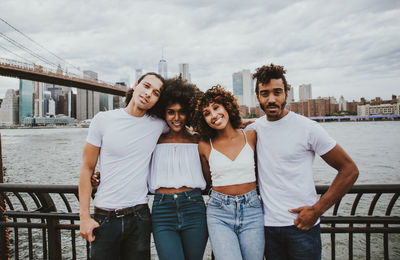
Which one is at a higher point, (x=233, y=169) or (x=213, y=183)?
(x=233, y=169)

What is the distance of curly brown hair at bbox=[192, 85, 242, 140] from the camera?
2.08 metres

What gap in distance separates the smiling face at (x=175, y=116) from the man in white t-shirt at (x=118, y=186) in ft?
0.64

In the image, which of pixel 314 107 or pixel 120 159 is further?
pixel 314 107

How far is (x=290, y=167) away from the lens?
5.61 feet

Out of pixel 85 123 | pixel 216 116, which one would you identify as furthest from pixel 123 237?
pixel 85 123

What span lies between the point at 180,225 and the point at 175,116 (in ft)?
2.75

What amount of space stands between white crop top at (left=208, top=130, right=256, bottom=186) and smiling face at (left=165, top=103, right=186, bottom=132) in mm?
440

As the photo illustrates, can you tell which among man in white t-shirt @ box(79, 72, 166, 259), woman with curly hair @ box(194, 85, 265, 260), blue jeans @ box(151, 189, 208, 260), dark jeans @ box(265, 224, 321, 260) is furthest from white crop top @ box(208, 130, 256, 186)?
man in white t-shirt @ box(79, 72, 166, 259)

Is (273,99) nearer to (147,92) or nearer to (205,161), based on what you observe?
(205,161)

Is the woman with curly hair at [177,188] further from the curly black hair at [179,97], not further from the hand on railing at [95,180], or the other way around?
the hand on railing at [95,180]

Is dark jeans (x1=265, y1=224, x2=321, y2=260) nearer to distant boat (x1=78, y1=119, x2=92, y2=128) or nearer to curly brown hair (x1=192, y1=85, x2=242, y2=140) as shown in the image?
curly brown hair (x1=192, y1=85, x2=242, y2=140)

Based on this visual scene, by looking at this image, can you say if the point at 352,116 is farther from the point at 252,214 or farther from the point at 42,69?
the point at 252,214

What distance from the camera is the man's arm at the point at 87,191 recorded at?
5.57ft

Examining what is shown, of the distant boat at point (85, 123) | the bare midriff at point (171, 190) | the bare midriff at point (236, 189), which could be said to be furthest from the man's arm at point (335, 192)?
the distant boat at point (85, 123)
